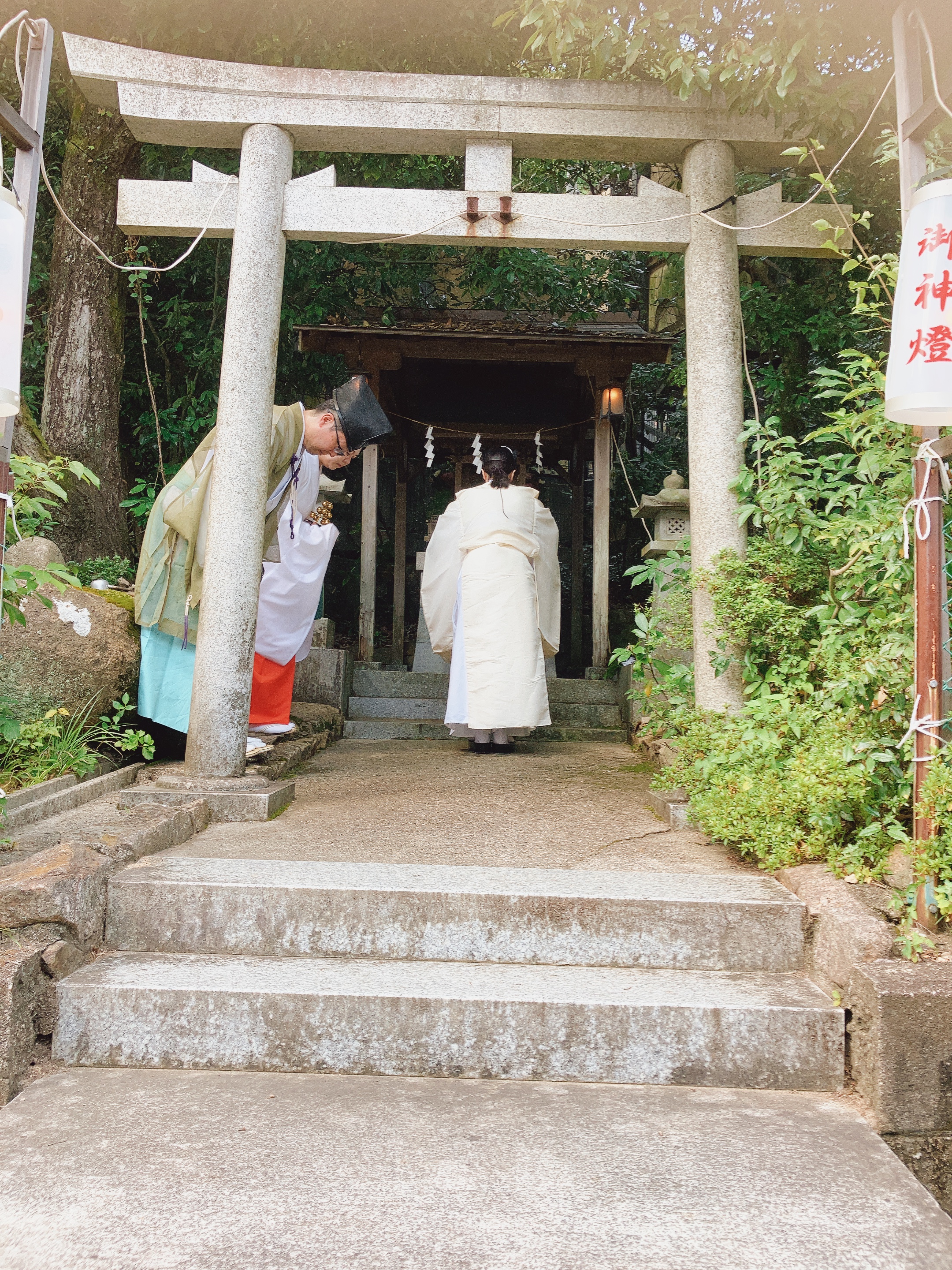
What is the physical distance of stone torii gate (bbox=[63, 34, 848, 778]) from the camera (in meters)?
4.70

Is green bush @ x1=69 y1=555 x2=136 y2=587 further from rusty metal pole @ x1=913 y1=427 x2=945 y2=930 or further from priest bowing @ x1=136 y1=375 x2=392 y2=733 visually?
rusty metal pole @ x1=913 y1=427 x2=945 y2=930

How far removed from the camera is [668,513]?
7.22 m

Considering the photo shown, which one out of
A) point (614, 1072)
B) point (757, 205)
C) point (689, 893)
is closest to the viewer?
point (614, 1072)

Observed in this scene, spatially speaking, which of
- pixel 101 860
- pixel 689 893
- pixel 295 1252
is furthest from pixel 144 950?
pixel 689 893

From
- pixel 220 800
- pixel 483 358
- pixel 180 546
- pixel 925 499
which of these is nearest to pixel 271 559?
pixel 180 546

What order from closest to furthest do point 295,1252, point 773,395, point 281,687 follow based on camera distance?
point 295,1252 < point 281,687 < point 773,395

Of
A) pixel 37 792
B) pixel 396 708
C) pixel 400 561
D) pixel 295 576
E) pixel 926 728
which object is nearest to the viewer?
pixel 926 728

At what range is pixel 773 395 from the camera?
9.48 metres

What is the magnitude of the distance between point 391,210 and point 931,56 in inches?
106

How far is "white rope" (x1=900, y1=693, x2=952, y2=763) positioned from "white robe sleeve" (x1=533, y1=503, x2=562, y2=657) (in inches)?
156

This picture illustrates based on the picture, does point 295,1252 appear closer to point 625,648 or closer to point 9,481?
point 9,481

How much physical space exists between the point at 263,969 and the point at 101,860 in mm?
716

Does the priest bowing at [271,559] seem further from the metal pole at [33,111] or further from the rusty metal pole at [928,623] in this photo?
the rusty metal pole at [928,623]

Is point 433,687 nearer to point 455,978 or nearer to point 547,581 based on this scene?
point 547,581
